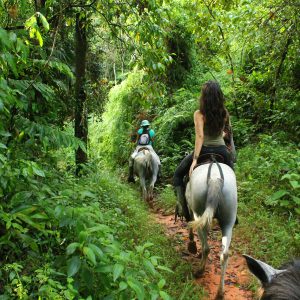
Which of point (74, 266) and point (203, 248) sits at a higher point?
point (74, 266)

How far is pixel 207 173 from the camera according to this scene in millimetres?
4855

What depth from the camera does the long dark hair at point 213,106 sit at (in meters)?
5.28

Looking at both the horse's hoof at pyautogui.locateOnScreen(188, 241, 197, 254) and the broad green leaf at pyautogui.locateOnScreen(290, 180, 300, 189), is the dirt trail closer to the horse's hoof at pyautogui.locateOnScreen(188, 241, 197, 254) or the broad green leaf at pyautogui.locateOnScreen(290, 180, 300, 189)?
the horse's hoof at pyautogui.locateOnScreen(188, 241, 197, 254)

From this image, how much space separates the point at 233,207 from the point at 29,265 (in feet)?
8.70

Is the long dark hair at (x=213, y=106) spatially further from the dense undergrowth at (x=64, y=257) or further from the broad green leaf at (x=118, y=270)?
the broad green leaf at (x=118, y=270)

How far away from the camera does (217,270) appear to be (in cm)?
584

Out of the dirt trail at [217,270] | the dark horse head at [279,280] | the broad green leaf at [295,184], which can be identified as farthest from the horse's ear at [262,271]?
the broad green leaf at [295,184]

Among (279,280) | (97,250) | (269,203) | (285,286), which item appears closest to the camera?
(285,286)

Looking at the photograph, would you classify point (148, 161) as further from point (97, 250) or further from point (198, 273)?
point (97, 250)

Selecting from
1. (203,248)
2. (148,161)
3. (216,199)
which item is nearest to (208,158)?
(216,199)

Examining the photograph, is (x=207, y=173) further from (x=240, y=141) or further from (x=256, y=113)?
(x=256, y=113)

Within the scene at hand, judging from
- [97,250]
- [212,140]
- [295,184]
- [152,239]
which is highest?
[212,140]

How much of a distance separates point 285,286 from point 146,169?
8.53 metres

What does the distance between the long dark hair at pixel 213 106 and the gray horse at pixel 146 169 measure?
194 inches
